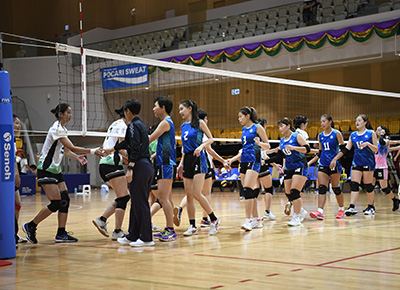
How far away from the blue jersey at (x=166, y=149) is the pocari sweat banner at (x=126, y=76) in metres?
15.8

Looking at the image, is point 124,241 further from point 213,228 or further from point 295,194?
point 295,194

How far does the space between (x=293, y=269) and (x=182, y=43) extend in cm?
1940

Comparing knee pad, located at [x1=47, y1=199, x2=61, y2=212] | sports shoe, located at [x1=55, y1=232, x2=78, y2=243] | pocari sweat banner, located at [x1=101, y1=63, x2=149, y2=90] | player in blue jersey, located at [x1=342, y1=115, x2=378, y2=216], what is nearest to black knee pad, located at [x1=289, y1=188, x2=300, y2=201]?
player in blue jersey, located at [x1=342, y1=115, x2=378, y2=216]

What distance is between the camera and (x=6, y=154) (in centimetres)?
539

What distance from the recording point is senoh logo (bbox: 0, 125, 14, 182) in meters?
5.34

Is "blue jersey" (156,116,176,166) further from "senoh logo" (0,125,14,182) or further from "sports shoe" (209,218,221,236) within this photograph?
"senoh logo" (0,125,14,182)

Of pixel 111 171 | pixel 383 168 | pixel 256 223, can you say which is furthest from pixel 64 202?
pixel 383 168

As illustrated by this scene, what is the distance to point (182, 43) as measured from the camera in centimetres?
2294

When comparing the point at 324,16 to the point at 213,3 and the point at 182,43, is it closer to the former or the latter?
the point at 182,43

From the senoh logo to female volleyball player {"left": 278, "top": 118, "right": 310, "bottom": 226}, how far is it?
14.1 feet

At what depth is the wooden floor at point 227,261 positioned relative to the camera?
3961mm

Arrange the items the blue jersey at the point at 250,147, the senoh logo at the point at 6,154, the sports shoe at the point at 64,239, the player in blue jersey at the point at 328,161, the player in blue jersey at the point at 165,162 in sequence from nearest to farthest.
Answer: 1. the senoh logo at the point at 6,154
2. the player in blue jersey at the point at 165,162
3. the sports shoe at the point at 64,239
4. the blue jersey at the point at 250,147
5. the player in blue jersey at the point at 328,161

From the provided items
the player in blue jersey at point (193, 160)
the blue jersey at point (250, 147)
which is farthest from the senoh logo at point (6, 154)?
the blue jersey at point (250, 147)

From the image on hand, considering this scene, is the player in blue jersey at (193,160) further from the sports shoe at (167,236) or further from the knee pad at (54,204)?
the knee pad at (54,204)
